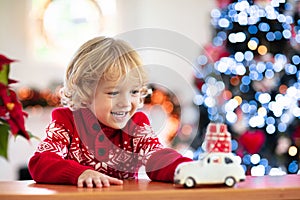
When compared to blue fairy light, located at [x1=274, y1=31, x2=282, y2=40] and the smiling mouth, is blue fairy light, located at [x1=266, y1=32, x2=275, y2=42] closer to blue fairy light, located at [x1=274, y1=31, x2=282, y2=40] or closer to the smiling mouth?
blue fairy light, located at [x1=274, y1=31, x2=282, y2=40]

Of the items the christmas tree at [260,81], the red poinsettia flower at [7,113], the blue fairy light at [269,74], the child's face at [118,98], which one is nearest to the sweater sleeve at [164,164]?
the child's face at [118,98]

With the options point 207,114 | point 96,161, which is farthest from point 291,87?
point 96,161

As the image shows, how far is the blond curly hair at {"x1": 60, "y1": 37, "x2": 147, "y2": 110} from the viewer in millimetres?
1304

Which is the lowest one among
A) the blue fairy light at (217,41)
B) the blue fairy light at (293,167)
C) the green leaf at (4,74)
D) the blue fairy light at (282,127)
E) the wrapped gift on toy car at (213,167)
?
the blue fairy light at (293,167)

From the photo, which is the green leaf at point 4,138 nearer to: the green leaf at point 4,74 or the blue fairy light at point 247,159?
the green leaf at point 4,74

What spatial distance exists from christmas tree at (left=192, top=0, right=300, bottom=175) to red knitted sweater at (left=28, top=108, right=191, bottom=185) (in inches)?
104

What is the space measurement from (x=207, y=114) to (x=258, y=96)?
0.35m

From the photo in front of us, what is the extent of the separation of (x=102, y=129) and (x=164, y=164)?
0.17 m

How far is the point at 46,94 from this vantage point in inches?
197

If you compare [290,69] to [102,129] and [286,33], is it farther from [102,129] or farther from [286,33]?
[102,129]

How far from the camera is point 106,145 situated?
1411mm

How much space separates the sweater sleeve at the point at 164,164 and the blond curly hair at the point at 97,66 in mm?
168

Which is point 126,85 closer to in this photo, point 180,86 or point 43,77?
point 180,86

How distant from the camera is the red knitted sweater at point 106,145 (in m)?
1.38
